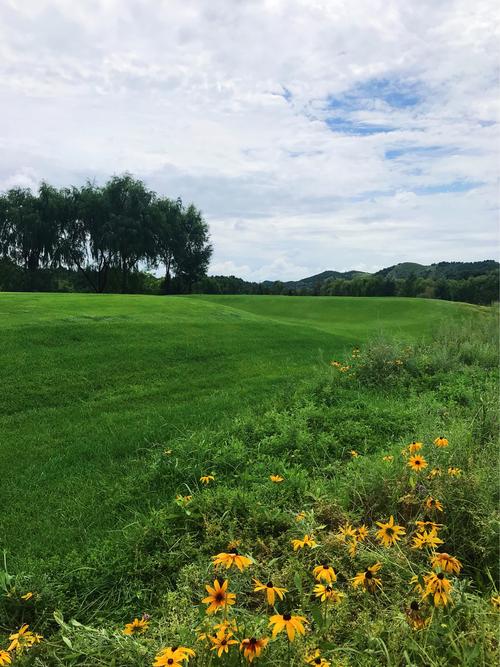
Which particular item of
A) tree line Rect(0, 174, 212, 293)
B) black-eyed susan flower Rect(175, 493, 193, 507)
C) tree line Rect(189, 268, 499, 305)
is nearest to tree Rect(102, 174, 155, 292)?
tree line Rect(0, 174, 212, 293)

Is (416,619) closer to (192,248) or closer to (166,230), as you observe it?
(166,230)

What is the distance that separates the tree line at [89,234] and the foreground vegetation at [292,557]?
3799 cm

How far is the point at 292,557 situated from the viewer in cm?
282

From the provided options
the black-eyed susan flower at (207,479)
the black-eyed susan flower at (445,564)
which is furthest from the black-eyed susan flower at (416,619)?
the black-eyed susan flower at (207,479)

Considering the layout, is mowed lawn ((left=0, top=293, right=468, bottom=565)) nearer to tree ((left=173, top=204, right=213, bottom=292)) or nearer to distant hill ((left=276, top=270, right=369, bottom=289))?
tree ((left=173, top=204, right=213, bottom=292))

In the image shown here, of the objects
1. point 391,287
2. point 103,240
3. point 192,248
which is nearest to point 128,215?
point 103,240

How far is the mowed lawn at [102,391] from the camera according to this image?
378 cm

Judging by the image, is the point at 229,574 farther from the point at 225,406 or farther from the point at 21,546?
the point at 225,406

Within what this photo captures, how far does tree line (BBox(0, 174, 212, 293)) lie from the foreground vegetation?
37993 millimetres

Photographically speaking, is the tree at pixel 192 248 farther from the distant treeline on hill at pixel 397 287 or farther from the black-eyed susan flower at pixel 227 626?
the black-eyed susan flower at pixel 227 626

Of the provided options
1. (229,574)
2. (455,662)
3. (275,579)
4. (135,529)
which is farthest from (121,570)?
(455,662)

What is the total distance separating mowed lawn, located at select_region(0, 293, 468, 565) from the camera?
378 cm

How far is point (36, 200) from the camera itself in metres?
39.8

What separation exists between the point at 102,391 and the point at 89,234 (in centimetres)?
3793
